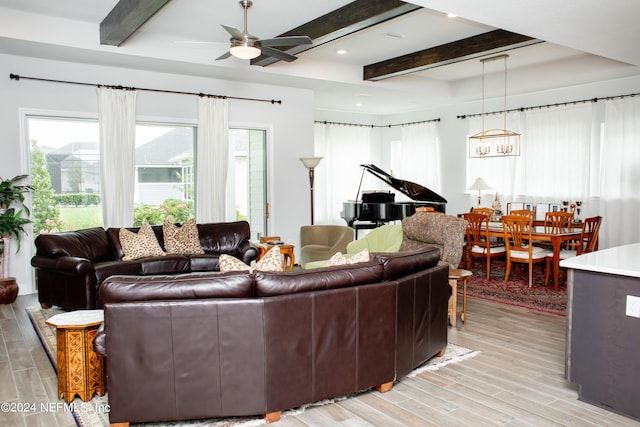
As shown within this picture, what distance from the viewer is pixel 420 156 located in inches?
427

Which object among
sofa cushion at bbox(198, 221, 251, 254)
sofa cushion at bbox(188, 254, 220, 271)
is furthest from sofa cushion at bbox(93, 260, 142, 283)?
sofa cushion at bbox(198, 221, 251, 254)

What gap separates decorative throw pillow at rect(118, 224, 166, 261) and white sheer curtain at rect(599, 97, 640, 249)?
21.6 ft

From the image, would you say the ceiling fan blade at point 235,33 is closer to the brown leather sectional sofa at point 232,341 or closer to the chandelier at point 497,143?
the brown leather sectional sofa at point 232,341

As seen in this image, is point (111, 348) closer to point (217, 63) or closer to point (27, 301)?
A: point (27, 301)

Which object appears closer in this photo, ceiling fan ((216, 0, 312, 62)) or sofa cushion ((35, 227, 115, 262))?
ceiling fan ((216, 0, 312, 62))

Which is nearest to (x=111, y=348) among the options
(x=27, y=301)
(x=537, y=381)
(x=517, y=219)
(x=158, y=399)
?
(x=158, y=399)

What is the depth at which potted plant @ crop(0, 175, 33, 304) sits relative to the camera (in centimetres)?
579

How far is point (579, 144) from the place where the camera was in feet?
26.9

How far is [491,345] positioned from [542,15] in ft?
9.13

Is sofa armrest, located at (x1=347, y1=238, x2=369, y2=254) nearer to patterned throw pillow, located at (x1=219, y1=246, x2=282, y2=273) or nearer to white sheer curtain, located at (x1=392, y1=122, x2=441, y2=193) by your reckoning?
patterned throw pillow, located at (x1=219, y1=246, x2=282, y2=273)

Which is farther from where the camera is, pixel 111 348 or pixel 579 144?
pixel 579 144

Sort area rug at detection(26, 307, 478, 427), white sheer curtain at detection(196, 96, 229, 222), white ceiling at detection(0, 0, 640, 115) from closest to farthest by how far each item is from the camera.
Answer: area rug at detection(26, 307, 478, 427)
white ceiling at detection(0, 0, 640, 115)
white sheer curtain at detection(196, 96, 229, 222)

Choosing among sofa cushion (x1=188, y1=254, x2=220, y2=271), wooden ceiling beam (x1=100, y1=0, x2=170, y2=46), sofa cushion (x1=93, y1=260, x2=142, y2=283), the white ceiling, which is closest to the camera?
the white ceiling

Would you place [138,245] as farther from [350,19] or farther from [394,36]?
[394,36]
